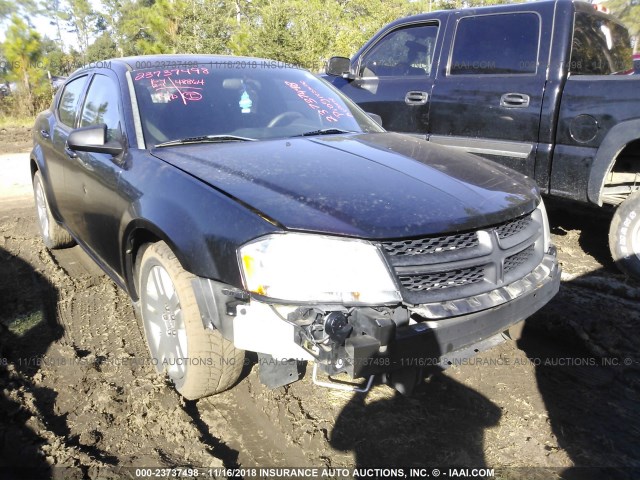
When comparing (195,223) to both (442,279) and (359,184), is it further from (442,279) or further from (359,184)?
(442,279)

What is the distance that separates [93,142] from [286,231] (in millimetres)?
1520

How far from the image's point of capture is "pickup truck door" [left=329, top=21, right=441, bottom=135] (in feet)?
17.4

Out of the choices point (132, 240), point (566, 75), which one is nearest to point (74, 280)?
point (132, 240)

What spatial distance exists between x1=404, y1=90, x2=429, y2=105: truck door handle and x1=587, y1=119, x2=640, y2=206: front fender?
1743mm

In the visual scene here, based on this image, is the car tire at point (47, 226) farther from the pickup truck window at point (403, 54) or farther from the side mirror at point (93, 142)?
the pickup truck window at point (403, 54)

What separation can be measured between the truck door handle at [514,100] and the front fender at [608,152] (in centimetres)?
77

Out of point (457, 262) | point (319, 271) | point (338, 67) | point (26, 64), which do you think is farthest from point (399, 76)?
point (26, 64)

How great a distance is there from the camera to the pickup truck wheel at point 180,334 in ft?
8.00

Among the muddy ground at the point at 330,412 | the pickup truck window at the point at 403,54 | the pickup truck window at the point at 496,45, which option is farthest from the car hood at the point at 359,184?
the pickup truck window at the point at 403,54

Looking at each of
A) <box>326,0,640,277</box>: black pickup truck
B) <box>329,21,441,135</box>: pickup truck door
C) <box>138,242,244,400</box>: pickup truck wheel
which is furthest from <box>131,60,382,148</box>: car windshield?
<box>329,21,441,135</box>: pickup truck door

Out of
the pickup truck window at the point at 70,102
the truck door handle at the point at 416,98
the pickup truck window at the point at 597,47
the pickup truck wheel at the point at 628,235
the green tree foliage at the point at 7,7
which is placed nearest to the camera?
the pickup truck window at the point at 70,102

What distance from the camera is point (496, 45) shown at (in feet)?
16.0

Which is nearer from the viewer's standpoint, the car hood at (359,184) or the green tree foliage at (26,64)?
the car hood at (359,184)

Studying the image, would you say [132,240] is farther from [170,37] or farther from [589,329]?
[170,37]
